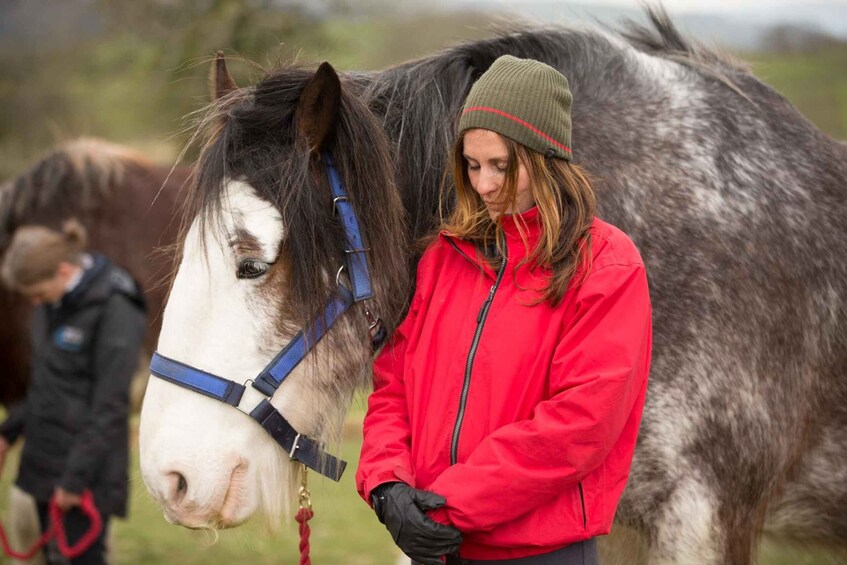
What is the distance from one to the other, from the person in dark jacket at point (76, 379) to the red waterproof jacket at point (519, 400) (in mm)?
2566

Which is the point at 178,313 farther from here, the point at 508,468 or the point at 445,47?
the point at 445,47

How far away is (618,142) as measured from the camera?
2551mm

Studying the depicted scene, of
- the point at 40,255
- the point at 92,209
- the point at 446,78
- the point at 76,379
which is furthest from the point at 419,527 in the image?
the point at 92,209

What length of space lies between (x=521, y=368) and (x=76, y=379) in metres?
3.16

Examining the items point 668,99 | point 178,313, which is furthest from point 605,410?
point 668,99

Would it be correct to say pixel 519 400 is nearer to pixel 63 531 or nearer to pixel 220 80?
pixel 220 80

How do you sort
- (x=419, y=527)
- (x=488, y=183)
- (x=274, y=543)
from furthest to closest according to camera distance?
(x=274, y=543), (x=488, y=183), (x=419, y=527)

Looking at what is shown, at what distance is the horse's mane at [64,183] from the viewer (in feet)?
21.8

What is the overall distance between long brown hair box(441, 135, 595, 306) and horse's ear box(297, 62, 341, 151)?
1.20 ft

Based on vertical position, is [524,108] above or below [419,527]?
above

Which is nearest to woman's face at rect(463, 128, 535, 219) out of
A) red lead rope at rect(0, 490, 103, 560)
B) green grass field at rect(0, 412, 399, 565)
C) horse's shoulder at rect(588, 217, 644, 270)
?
horse's shoulder at rect(588, 217, 644, 270)

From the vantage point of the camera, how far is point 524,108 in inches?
74.4

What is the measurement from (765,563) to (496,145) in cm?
215

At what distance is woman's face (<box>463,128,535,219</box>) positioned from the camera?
1921mm
